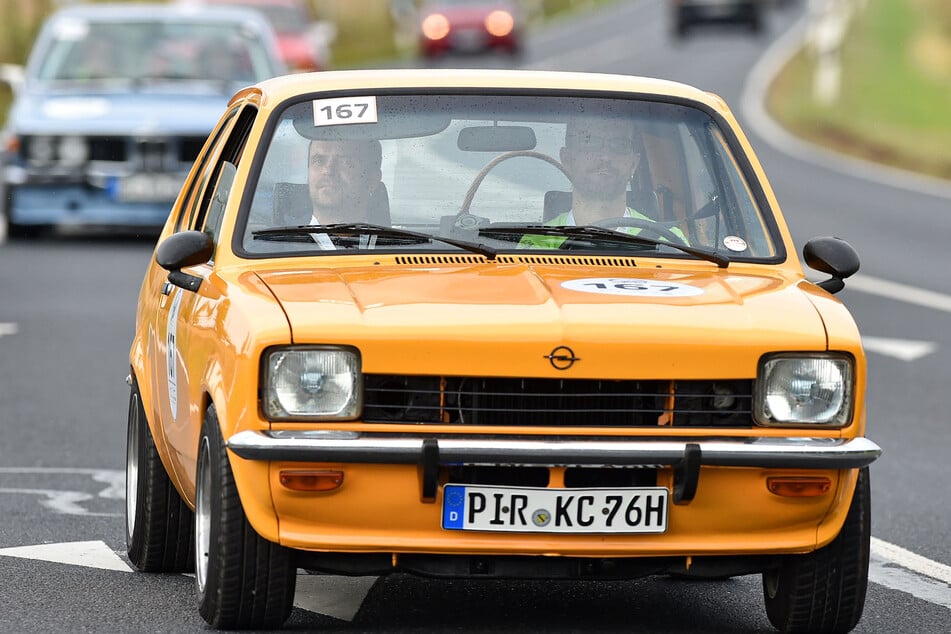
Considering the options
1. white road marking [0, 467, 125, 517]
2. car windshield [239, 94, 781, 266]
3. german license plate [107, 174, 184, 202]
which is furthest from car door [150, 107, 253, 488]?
german license plate [107, 174, 184, 202]

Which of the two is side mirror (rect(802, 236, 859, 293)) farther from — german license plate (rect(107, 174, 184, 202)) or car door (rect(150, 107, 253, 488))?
german license plate (rect(107, 174, 184, 202))

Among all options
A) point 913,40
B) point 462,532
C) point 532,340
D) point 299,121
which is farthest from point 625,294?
point 913,40

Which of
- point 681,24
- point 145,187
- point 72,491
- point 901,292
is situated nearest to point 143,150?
point 145,187

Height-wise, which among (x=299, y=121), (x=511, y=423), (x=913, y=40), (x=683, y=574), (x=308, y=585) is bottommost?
(x=913, y=40)

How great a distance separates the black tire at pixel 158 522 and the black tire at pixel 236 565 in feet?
3.48

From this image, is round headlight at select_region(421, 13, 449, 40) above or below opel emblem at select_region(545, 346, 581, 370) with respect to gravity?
below

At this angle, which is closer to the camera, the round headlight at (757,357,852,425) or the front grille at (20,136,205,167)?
the round headlight at (757,357,852,425)

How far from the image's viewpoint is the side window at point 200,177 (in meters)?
7.45

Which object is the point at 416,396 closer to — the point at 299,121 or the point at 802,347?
the point at 802,347

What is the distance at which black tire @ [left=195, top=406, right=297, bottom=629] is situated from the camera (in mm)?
5734

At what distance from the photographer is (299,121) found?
22.3 feet

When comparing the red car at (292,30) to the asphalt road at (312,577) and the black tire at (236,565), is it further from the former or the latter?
the black tire at (236,565)

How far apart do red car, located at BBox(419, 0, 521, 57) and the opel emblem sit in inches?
1741

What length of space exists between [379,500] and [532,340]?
54 centimetres
